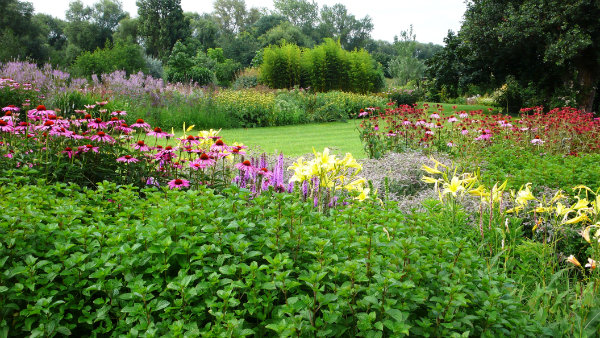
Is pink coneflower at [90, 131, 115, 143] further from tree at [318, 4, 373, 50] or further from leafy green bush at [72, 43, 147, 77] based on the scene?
tree at [318, 4, 373, 50]

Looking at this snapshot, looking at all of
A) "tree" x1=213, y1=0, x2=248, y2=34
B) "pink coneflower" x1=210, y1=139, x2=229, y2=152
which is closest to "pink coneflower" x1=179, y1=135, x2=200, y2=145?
"pink coneflower" x1=210, y1=139, x2=229, y2=152

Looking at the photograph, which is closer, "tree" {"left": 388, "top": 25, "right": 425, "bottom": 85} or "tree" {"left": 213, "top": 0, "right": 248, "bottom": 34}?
"tree" {"left": 388, "top": 25, "right": 425, "bottom": 85}

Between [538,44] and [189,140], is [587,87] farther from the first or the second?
[189,140]

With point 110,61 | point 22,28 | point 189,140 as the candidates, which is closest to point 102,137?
→ point 189,140

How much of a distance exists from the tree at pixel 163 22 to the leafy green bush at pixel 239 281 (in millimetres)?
40572

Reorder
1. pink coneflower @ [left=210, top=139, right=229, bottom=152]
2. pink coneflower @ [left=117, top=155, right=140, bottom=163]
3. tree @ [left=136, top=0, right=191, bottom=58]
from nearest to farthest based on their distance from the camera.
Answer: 1. pink coneflower @ [left=210, top=139, right=229, bottom=152]
2. pink coneflower @ [left=117, top=155, right=140, bottom=163]
3. tree @ [left=136, top=0, right=191, bottom=58]

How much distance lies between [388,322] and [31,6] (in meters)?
39.2

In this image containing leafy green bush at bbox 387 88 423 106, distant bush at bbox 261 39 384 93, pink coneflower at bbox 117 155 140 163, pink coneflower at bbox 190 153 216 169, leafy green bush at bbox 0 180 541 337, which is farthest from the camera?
distant bush at bbox 261 39 384 93

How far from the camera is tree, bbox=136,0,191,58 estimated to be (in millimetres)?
39719

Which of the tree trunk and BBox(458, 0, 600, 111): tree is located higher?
BBox(458, 0, 600, 111): tree

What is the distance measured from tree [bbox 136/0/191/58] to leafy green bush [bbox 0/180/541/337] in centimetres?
4057

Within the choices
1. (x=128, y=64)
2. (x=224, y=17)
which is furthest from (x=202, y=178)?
(x=224, y=17)

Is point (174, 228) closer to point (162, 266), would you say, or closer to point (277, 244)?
point (162, 266)

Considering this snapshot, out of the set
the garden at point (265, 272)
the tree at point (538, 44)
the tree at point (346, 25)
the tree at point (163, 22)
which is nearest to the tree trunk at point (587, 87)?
the tree at point (538, 44)
